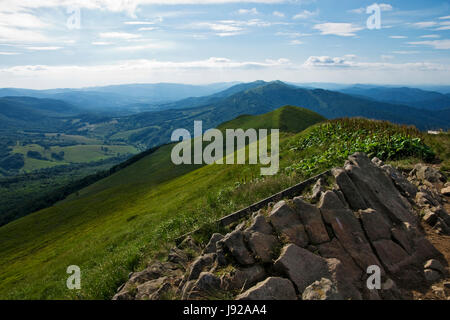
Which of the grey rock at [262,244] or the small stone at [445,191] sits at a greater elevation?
the small stone at [445,191]

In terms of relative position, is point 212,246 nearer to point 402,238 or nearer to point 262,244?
point 262,244

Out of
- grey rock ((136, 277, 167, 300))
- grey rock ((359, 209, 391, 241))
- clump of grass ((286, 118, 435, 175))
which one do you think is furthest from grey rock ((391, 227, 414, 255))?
clump of grass ((286, 118, 435, 175))

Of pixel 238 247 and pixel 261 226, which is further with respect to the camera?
pixel 261 226

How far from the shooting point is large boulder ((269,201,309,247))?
359 inches

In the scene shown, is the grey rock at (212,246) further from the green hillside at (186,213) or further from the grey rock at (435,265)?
the grey rock at (435,265)

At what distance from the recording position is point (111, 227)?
40.8 metres

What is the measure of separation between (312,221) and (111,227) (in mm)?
38134

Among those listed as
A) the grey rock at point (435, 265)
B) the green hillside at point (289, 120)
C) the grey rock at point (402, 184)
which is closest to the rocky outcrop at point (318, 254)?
the grey rock at point (435, 265)

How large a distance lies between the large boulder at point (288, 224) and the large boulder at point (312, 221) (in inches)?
6.8

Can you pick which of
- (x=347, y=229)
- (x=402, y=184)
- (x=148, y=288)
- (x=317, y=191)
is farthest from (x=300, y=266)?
(x=402, y=184)

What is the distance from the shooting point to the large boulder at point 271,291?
716 cm

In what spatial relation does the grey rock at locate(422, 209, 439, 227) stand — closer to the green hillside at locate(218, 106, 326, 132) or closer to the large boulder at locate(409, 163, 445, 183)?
the large boulder at locate(409, 163, 445, 183)
